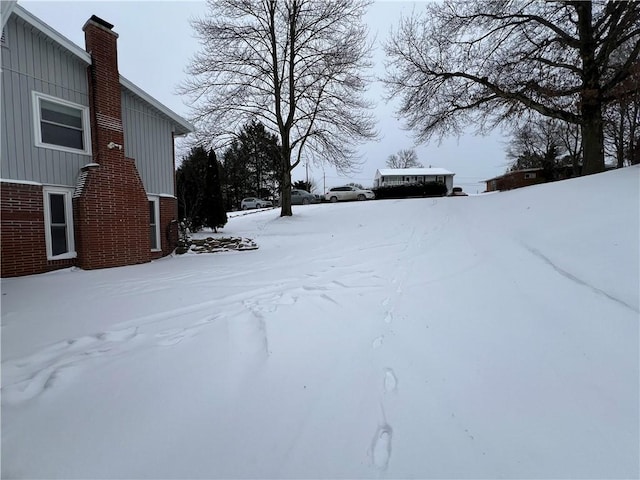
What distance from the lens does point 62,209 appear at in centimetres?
811

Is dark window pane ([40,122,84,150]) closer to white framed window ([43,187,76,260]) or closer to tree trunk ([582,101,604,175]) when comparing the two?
white framed window ([43,187,76,260])

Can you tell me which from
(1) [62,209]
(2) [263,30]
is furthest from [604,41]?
(1) [62,209]

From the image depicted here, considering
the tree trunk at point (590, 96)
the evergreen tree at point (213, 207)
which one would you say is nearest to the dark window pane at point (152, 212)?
the evergreen tree at point (213, 207)

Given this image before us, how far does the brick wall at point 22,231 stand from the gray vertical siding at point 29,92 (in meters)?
0.36

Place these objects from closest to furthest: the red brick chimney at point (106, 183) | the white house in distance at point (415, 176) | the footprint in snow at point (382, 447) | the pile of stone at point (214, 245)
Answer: the footprint in snow at point (382, 447) → the red brick chimney at point (106, 183) → the pile of stone at point (214, 245) → the white house in distance at point (415, 176)

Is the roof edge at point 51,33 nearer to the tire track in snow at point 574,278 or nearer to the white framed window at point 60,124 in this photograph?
the white framed window at point 60,124

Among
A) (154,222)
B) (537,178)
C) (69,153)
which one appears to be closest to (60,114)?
(69,153)

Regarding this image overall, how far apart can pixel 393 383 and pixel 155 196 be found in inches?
403

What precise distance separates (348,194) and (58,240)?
22.0m

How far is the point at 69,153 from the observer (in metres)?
8.10

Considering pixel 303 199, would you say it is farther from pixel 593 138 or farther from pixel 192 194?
pixel 593 138

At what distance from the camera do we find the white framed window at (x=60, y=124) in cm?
755

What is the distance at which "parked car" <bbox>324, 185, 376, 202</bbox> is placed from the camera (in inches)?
1063

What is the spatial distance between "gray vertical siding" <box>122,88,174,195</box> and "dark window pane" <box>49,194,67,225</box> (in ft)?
7.51
